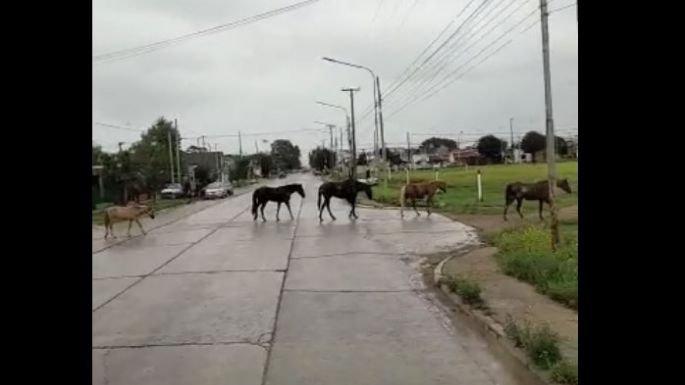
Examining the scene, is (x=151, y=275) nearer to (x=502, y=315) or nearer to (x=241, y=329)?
(x=241, y=329)

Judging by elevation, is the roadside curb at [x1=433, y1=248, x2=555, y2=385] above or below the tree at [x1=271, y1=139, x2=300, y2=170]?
below

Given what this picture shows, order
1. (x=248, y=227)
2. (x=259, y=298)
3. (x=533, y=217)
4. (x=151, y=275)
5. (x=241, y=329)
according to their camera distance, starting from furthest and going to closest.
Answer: (x=248, y=227) → (x=533, y=217) → (x=151, y=275) → (x=259, y=298) → (x=241, y=329)

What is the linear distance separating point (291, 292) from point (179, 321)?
83.3 inches

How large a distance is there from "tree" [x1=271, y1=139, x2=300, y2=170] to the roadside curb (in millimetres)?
125434

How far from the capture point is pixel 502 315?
754 centimetres

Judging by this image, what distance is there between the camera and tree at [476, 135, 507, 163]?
87.4 metres

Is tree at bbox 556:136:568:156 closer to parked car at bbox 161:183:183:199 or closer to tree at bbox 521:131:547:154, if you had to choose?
parked car at bbox 161:183:183:199

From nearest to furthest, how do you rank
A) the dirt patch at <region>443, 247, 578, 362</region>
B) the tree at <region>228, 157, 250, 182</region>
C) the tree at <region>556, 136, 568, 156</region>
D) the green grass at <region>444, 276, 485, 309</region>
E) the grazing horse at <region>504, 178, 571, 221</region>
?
the dirt patch at <region>443, 247, 578, 362</region>
the green grass at <region>444, 276, 485, 309</region>
the tree at <region>556, 136, 568, 156</region>
the grazing horse at <region>504, 178, 571, 221</region>
the tree at <region>228, 157, 250, 182</region>

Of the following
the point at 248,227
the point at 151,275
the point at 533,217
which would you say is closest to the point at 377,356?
the point at 151,275

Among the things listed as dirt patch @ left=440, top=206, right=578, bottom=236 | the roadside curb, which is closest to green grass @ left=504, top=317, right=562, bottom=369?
the roadside curb

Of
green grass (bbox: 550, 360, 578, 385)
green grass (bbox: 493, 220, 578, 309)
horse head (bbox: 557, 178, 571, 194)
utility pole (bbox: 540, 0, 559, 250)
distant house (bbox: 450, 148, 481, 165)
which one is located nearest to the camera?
green grass (bbox: 550, 360, 578, 385)

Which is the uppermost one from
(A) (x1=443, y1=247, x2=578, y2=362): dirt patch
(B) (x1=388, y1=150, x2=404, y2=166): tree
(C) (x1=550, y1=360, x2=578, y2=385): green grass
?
(B) (x1=388, y1=150, x2=404, y2=166): tree

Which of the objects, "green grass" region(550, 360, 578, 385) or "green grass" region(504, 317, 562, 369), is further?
"green grass" region(504, 317, 562, 369)

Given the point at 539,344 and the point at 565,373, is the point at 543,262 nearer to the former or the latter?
the point at 539,344
